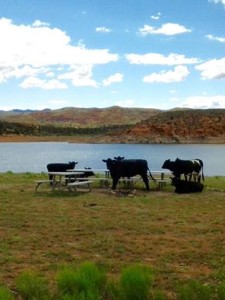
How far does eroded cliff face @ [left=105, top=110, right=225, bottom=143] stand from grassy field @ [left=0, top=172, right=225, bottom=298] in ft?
319

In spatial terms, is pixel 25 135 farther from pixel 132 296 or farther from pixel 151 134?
pixel 132 296

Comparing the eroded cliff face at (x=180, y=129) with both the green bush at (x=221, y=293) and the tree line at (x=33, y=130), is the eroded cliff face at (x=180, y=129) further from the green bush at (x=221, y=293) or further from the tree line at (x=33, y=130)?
the green bush at (x=221, y=293)

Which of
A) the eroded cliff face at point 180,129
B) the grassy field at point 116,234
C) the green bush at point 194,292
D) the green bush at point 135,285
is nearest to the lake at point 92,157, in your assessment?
the grassy field at point 116,234

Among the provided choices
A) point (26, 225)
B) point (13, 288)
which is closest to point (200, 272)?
point (13, 288)

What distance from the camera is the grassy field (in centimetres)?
698

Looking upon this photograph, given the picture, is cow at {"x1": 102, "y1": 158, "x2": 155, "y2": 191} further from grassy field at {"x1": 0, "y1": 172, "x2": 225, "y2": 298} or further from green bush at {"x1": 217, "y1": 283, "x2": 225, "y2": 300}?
green bush at {"x1": 217, "y1": 283, "x2": 225, "y2": 300}

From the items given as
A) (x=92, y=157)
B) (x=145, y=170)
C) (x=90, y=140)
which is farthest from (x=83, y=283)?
(x=90, y=140)

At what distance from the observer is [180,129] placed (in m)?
113

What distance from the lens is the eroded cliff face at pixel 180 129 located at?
364 feet

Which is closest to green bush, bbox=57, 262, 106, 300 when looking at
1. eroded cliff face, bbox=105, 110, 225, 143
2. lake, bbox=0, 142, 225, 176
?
lake, bbox=0, 142, 225, 176

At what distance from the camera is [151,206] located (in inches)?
502

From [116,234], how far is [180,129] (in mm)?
104774

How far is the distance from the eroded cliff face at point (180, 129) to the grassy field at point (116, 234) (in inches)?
3825

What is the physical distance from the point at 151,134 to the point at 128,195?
10121 cm
